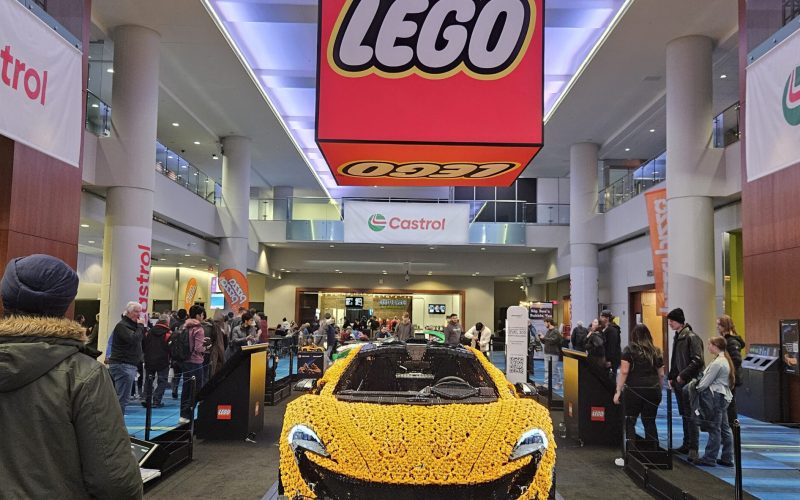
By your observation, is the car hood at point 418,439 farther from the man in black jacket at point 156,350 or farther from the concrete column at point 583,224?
the concrete column at point 583,224

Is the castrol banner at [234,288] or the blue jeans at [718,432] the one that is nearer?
the blue jeans at [718,432]

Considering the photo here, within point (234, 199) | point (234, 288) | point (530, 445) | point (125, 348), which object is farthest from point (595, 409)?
point (234, 199)

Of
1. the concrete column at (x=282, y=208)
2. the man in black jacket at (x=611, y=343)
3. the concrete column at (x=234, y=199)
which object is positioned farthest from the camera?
the concrete column at (x=282, y=208)

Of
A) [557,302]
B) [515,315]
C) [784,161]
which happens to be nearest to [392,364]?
[784,161]

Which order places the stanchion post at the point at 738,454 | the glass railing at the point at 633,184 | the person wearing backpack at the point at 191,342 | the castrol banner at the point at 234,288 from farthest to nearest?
the castrol banner at the point at 234,288
the glass railing at the point at 633,184
the person wearing backpack at the point at 191,342
the stanchion post at the point at 738,454

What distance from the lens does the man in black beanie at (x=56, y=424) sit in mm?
1913

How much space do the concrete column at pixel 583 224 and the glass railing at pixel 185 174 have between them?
1169 centimetres

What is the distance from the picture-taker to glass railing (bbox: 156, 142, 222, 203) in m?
16.8

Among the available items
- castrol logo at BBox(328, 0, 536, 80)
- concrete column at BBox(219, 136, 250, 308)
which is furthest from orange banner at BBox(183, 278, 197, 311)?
castrol logo at BBox(328, 0, 536, 80)

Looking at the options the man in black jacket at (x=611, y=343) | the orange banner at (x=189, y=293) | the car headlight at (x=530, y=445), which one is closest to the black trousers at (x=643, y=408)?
the car headlight at (x=530, y=445)

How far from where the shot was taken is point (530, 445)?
413 centimetres

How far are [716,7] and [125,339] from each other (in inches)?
447

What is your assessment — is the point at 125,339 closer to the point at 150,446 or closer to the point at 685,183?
the point at 150,446

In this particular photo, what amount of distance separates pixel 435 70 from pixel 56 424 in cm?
693
